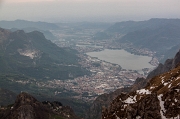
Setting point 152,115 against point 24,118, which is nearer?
point 152,115

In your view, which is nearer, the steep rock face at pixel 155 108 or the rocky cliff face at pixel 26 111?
the steep rock face at pixel 155 108

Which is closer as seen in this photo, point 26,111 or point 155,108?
point 155,108

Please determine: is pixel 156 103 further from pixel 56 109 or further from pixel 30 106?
pixel 56 109

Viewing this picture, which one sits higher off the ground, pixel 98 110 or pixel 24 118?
pixel 24 118

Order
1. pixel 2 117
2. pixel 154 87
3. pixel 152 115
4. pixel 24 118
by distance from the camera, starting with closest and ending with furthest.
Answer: pixel 152 115, pixel 154 87, pixel 24 118, pixel 2 117

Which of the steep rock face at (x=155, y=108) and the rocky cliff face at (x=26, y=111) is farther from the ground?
the steep rock face at (x=155, y=108)

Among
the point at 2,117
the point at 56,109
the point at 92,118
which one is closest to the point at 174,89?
the point at 2,117

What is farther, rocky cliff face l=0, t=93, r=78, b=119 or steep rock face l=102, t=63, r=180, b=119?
rocky cliff face l=0, t=93, r=78, b=119

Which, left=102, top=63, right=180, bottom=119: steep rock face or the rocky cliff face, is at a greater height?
left=102, top=63, right=180, bottom=119: steep rock face

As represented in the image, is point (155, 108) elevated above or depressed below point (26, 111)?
above

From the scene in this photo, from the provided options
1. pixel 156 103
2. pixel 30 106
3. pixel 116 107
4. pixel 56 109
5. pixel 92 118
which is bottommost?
pixel 92 118

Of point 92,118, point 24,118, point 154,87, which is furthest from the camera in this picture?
point 92,118
